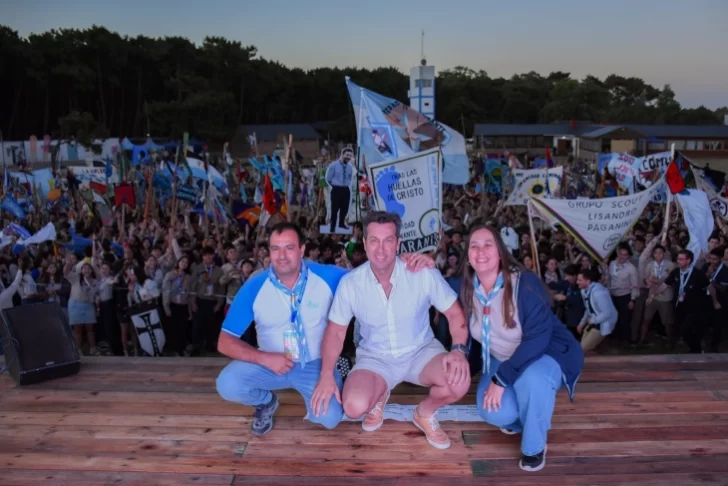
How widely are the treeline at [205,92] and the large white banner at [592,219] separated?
28.5 m

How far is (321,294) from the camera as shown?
12.4ft

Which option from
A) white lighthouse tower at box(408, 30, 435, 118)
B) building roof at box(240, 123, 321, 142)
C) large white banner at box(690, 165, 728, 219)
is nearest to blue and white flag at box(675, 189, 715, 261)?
large white banner at box(690, 165, 728, 219)

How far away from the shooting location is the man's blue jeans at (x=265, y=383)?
3.62 metres

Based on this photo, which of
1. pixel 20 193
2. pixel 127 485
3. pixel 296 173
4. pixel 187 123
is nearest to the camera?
pixel 127 485

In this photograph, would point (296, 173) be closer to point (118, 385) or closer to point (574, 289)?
point (574, 289)

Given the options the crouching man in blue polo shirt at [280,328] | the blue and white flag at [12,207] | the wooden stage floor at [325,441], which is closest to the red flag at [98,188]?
the blue and white flag at [12,207]

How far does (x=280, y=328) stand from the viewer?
3.79 metres

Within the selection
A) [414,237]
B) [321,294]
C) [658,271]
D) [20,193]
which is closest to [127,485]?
[321,294]

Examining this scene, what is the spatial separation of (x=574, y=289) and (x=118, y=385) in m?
4.85

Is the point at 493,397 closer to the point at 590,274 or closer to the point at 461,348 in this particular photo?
the point at 461,348

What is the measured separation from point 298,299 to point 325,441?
32.0 inches

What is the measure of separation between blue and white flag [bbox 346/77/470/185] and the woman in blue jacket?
3219 mm

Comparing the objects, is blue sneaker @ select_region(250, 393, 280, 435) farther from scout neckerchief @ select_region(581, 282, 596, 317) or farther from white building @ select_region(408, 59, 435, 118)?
white building @ select_region(408, 59, 435, 118)

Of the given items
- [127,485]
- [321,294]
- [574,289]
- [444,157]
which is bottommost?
[127,485]
